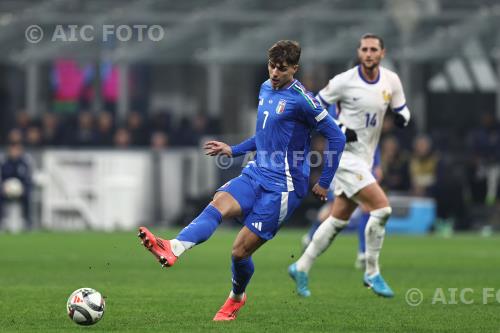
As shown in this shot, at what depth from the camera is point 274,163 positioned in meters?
9.67

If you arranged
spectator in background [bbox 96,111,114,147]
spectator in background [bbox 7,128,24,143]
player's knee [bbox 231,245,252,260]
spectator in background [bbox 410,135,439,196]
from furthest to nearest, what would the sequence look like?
spectator in background [bbox 96,111,114,147], spectator in background [bbox 7,128,24,143], spectator in background [bbox 410,135,439,196], player's knee [bbox 231,245,252,260]

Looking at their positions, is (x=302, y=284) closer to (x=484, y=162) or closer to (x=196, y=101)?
(x=484, y=162)

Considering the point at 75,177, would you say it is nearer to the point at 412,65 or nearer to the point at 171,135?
the point at 171,135

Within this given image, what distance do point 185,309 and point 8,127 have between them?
20.3 metres

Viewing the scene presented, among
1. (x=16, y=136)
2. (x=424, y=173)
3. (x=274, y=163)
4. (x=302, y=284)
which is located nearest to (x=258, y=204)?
(x=274, y=163)

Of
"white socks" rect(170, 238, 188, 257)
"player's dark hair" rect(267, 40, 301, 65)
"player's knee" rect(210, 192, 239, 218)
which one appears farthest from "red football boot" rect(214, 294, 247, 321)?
"player's dark hair" rect(267, 40, 301, 65)

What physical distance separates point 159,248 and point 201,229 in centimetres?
48

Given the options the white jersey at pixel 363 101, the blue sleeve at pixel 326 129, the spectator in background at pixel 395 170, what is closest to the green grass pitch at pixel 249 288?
the blue sleeve at pixel 326 129

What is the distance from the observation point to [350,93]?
12.5m

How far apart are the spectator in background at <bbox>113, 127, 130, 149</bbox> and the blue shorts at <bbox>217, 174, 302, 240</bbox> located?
1717cm

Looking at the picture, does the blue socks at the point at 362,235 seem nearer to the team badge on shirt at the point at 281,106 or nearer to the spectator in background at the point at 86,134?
the team badge on shirt at the point at 281,106

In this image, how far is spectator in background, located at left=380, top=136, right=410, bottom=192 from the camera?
24656 mm

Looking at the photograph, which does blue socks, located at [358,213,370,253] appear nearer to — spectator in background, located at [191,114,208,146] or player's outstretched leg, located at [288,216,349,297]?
player's outstretched leg, located at [288,216,349,297]

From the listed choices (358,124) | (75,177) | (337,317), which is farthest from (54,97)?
(337,317)
